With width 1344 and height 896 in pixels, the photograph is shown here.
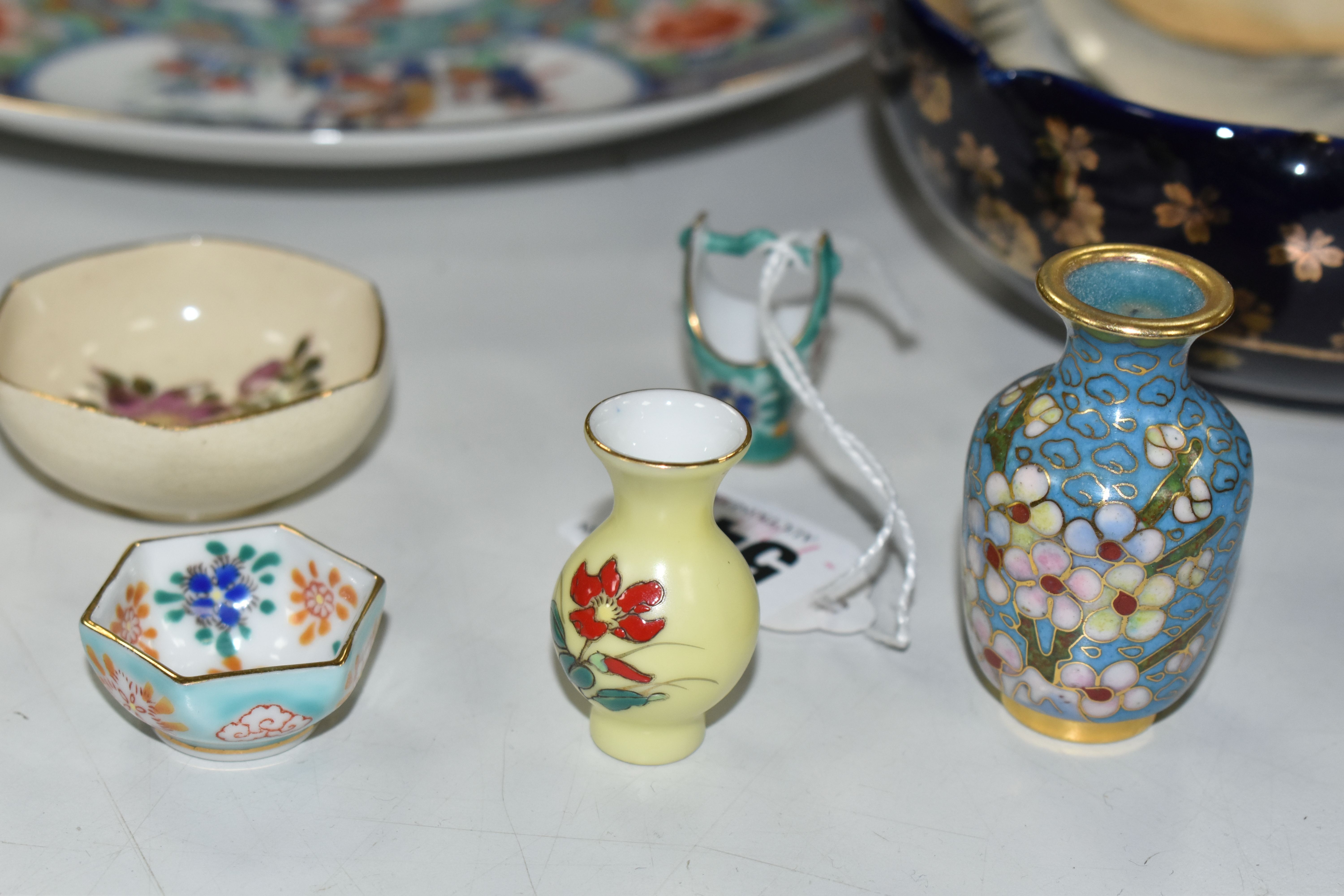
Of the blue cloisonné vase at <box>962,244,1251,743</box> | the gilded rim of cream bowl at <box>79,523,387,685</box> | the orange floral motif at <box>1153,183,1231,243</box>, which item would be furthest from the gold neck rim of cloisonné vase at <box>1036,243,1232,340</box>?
the gilded rim of cream bowl at <box>79,523,387,685</box>

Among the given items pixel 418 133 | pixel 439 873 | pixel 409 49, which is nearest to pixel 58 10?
pixel 409 49

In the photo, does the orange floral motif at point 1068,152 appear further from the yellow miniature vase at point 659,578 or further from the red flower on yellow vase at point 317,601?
the red flower on yellow vase at point 317,601

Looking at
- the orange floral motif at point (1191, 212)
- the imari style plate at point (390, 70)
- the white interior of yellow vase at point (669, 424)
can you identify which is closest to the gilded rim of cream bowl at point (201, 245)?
the imari style plate at point (390, 70)

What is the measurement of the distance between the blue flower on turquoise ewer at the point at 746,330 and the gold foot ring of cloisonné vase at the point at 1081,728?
266 mm

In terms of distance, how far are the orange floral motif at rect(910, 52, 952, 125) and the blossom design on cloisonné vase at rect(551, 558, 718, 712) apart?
470 mm

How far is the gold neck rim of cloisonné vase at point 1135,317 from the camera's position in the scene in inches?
24.0

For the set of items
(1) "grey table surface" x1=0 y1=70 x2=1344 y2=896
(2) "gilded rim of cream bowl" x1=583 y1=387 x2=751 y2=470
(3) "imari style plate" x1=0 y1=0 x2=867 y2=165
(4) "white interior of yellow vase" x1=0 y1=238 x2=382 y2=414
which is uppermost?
(2) "gilded rim of cream bowl" x1=583 y1=387 x2=751 y2=470

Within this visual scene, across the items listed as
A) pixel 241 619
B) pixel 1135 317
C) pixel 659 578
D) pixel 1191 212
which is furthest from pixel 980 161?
pixel 241 619

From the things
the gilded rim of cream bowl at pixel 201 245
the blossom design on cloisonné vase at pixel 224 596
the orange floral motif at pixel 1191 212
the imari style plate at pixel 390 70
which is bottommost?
the blossom design on cloisonné vase at pixel 224 596

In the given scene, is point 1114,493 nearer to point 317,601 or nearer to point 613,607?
point 613,607

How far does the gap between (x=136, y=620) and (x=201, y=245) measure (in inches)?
14.1

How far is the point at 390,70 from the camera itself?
1251mm

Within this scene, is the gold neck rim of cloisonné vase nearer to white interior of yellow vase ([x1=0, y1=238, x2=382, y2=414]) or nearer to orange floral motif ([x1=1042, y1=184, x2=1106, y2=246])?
orange floral motif ([x1=1042, y1=184, x2=1106, y2=246])

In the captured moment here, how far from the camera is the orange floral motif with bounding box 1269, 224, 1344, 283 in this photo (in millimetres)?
792
